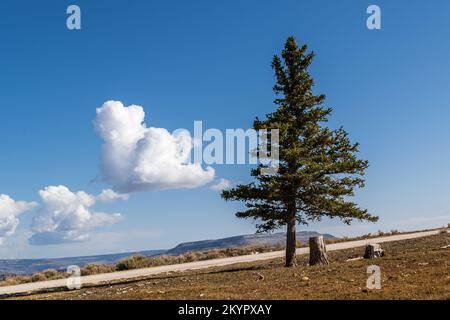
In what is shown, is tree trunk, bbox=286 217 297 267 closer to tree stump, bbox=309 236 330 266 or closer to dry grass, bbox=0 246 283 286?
tree stump, bbox=309 236 330 266

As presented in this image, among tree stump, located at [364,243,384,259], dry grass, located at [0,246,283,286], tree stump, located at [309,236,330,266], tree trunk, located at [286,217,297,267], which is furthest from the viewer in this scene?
dry grass, located at [0,246,283,286]

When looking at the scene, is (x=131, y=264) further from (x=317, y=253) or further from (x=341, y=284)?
(x=341, y=284)

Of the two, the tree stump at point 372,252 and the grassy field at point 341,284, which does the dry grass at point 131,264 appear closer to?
the grassy field at point 341,284

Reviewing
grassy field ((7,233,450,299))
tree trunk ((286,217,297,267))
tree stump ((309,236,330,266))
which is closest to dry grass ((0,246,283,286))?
tree trunk ((286,217,297,267))

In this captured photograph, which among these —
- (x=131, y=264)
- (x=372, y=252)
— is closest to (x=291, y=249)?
(x=372, y=252)

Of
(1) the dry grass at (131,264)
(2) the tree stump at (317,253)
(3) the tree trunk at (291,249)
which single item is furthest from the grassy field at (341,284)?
(1) the dry grass at (131,264)

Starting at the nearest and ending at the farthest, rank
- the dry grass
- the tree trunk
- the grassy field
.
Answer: the grassy field < the tree trunk < the dry grass

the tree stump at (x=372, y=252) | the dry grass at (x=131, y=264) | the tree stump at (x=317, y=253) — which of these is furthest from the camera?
the dry grass at (x=131, y=264)

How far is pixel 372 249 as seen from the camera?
24.9 meters
